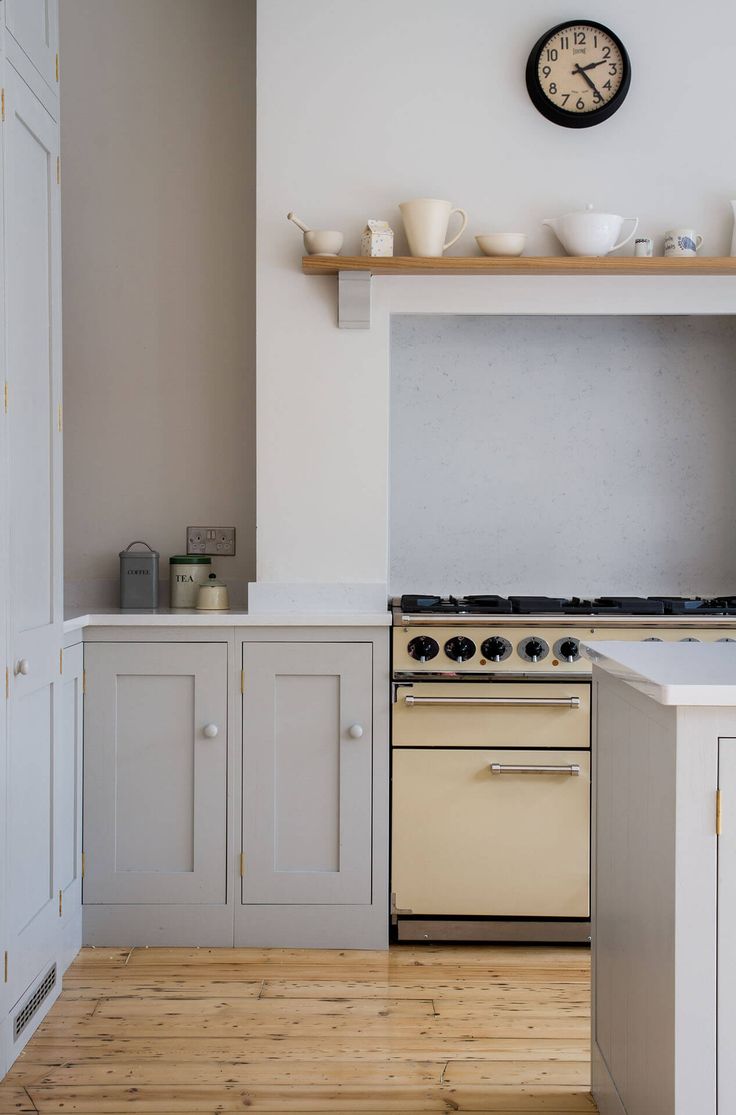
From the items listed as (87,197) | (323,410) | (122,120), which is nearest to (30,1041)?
(323,410)

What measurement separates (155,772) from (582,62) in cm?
239

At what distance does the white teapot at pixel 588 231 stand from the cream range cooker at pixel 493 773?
1052mm

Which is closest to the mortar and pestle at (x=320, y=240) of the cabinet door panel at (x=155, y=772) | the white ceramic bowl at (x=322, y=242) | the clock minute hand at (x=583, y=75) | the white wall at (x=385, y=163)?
the white ceramic bowl at (x=322, y=242)

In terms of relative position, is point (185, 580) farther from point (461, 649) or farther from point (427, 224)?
point (427, 224)

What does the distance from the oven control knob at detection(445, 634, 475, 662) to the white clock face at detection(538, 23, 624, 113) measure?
5.17ft

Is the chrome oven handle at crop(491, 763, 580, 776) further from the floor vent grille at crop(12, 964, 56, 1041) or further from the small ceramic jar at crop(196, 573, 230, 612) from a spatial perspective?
the floor vent grille at crop(12, 964, 56, 1041)

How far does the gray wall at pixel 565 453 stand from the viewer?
338 centimetres

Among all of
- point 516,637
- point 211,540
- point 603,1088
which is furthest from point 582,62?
point 603,1088

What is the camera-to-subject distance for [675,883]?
1.46 m

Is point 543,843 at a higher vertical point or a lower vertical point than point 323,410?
lower

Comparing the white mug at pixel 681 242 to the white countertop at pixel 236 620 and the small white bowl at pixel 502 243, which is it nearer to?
the small white bowl at pixel 502 243

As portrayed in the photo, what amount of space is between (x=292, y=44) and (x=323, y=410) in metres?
1.07

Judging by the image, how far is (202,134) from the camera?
132 inches

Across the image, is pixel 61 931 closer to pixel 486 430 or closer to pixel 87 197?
pixel 486 430
